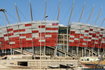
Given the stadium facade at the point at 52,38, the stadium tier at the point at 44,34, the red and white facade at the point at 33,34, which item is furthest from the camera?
the stadium facade at the point at 52,38

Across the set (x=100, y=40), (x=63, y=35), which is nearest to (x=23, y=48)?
(x=63, y=35)

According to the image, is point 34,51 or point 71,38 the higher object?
point 71,38

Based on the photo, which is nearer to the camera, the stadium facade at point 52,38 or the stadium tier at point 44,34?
the stadium tier at point 44,34

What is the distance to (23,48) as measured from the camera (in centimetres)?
12675

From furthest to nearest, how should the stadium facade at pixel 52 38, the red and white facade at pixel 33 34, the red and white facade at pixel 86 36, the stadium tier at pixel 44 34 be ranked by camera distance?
the red and white facade at pixel 86 36, the stadium facade at pixel 52 38, the stadium tier at pixel 44 34, the red and white facade at pixel 33 34

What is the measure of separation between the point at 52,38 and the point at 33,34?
1295 cm

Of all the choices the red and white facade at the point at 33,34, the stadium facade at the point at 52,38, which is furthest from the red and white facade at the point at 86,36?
the red and white facade at the point at 33,34

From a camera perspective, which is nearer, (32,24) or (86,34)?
(32,24)

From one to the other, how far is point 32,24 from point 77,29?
3216cm

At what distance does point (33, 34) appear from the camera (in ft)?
403

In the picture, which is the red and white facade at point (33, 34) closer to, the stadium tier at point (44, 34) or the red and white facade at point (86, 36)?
the stadium tier at point (44, 34)

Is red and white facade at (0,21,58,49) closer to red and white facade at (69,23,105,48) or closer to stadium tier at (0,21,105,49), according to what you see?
stadium tier at (0,21,105,49)

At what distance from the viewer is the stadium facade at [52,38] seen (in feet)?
399

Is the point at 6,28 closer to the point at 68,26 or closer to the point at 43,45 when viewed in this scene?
the point at 43,45
